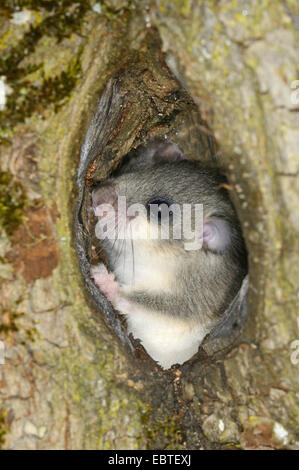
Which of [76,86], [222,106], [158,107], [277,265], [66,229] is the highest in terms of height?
[158,107]

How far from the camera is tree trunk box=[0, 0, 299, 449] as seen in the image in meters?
2.05

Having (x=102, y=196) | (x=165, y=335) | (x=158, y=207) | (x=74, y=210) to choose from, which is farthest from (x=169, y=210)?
(x=74, y=210)

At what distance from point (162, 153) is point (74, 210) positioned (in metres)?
1.83

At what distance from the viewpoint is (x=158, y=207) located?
142 inches

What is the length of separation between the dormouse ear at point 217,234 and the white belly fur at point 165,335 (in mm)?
720

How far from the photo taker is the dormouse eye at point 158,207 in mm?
3564

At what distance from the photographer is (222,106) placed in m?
2.12

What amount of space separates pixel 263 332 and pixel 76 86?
152cm

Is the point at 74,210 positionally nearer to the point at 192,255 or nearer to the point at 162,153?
the point at 192,255

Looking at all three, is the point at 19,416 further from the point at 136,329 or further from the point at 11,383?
the point at 136,329

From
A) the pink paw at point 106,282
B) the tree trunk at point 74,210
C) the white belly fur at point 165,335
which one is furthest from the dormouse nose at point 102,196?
the tree trunk at point 74,210

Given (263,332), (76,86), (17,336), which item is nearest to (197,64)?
(76,86)
